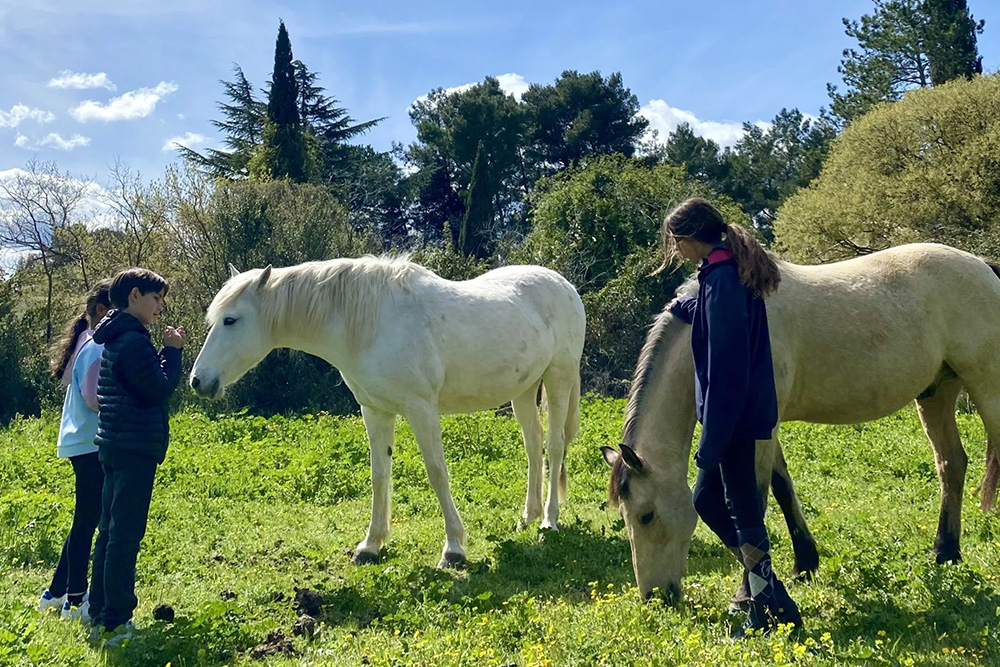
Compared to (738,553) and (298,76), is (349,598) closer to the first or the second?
(738,553)

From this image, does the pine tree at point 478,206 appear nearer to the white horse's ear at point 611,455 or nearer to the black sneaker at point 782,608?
the white horse's ear at point 611,455

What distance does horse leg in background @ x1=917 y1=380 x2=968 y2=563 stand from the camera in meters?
4.88

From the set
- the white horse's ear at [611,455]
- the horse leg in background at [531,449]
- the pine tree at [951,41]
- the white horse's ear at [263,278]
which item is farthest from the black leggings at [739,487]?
the pine tree at [951,41]

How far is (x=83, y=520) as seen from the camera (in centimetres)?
465

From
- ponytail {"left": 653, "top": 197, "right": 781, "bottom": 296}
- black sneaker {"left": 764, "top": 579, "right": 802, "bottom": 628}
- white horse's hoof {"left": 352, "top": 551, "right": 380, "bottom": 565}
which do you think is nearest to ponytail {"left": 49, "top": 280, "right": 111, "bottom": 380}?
white horse's hoof {"left": 352, "top": 551, "right": 380, "bottom": 565}

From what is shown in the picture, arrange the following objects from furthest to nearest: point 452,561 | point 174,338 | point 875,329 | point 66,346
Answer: point 452,561
point 66,346
point 875,329
point 174,338

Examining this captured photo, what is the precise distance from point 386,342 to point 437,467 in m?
1.04

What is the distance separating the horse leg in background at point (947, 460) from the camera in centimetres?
488

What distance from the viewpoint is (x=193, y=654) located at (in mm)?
3988

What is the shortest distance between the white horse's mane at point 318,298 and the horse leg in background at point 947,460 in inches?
156

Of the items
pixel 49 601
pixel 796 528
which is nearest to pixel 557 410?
pixel 796 528

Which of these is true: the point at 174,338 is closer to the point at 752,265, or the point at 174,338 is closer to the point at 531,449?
the point at 752,265

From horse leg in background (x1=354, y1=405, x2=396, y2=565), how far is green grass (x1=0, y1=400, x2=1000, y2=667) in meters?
0.15

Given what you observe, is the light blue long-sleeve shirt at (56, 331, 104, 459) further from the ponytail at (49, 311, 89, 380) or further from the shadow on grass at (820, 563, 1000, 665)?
the shadow on grass at (820, 563, 1000, 665)
